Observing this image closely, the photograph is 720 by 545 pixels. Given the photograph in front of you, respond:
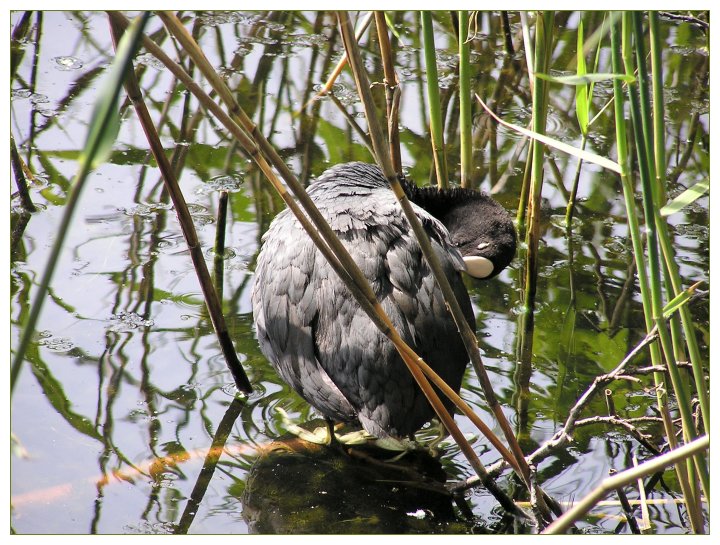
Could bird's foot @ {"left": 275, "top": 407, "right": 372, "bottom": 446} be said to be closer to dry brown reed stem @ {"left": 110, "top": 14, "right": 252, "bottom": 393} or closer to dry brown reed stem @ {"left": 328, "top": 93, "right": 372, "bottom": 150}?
dry brown reed stem @ {"left": 110, "top": 14, "right": 252, "bottom": 393}

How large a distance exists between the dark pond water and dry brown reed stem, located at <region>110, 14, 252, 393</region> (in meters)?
0.12

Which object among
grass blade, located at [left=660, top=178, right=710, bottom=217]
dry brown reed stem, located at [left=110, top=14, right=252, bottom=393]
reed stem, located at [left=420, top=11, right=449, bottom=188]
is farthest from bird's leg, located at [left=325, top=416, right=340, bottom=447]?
grass blade, located at [left=660, top=178, right=710, bottom=217]

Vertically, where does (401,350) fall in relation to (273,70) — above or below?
below

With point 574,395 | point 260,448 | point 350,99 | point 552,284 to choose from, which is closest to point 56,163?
Result: point 350,99

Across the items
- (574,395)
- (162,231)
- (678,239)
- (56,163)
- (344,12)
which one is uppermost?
(344,12)

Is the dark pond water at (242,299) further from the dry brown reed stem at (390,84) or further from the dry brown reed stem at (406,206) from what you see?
the dry brown reed stem at (390,84)

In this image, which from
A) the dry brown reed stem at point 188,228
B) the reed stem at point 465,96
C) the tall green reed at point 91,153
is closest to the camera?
the tall green reed at point 91,153

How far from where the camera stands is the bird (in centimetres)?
234

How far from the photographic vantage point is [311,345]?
2453 mm

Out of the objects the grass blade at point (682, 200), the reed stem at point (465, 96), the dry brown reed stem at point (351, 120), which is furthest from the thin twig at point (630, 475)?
the dry brown reed stem at point (351, 120)

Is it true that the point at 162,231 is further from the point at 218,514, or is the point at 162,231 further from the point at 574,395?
the point at 574,395

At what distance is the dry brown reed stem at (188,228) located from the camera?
222 cm

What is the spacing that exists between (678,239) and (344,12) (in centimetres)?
278

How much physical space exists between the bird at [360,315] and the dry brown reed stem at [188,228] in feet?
0.46
